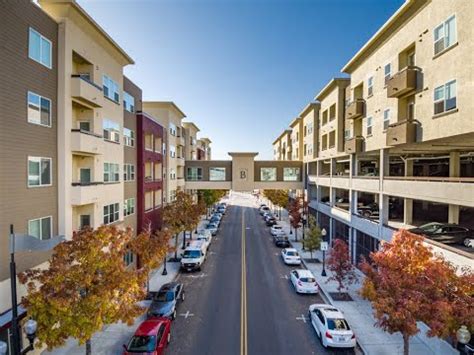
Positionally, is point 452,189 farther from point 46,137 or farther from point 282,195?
point 282,195

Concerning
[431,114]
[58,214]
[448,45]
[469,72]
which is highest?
[448,45]

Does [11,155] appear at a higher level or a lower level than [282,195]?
higher

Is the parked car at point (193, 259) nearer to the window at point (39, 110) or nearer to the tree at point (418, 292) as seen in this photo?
the window at point (39, 110)

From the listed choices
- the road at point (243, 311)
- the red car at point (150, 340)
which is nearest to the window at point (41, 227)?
the red car at point (150, 340)

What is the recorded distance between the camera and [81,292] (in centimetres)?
1168

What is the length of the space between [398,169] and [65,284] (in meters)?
42.0

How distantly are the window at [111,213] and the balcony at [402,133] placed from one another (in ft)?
65.6

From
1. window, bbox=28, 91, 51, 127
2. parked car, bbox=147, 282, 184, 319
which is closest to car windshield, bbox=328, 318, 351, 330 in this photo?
parked car, bbox=147, 282, 184, 319

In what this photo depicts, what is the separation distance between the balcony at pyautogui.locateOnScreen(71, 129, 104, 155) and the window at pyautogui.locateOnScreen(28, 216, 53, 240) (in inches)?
158

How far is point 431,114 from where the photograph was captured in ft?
54.8

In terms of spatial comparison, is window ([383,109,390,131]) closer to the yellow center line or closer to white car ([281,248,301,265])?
white car ([281,248,301,265])

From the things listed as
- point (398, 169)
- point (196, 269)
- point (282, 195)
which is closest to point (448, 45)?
point (196, 269)

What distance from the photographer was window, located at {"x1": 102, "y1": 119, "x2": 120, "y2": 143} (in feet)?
67.9

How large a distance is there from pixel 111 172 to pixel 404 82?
2030cm
